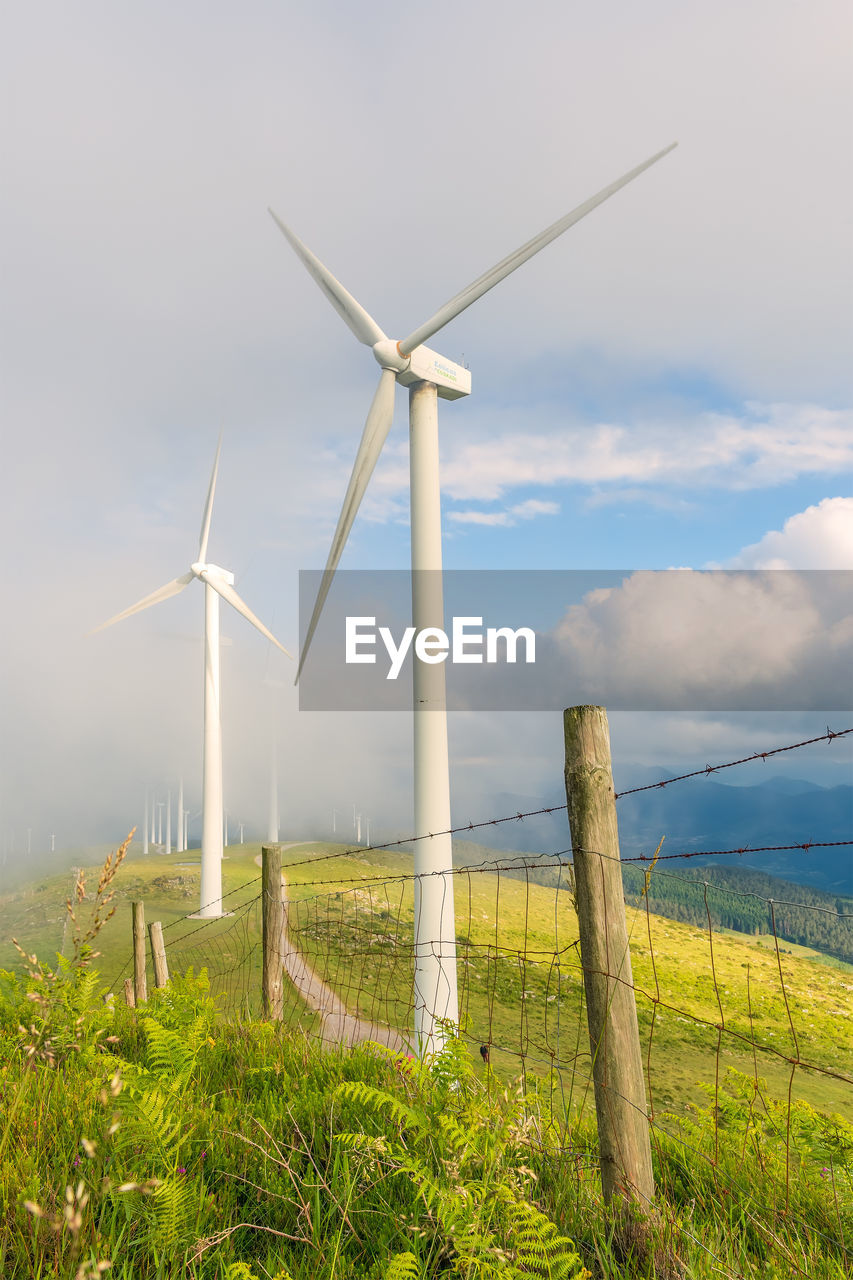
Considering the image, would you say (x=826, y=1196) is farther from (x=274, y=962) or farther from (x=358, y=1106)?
(x=274, y=962)

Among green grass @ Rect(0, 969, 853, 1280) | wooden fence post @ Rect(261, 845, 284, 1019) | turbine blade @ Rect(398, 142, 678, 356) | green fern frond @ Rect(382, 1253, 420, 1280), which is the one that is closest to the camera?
green fern frond @ Rect(382, 1253, 420, 1280)

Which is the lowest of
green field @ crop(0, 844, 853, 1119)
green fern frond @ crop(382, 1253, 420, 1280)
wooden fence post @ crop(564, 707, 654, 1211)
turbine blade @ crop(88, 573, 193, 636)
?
green field @ crop(0, 844, 853, 1119)

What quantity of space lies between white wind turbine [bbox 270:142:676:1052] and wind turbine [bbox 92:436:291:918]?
17.0 m

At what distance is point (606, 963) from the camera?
13.2 ft

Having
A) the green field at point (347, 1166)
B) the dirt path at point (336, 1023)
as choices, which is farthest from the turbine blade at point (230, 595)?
the green field at point (347, 1166)

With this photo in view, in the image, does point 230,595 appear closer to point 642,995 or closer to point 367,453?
point 367,453

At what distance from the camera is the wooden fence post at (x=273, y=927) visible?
787cm

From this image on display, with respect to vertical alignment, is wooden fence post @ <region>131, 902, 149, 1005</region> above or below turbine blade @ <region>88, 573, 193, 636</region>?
below

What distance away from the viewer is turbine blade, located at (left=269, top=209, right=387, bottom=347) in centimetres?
1827

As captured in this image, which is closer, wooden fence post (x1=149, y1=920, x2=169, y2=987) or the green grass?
the green grass

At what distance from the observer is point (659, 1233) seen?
3.54 m

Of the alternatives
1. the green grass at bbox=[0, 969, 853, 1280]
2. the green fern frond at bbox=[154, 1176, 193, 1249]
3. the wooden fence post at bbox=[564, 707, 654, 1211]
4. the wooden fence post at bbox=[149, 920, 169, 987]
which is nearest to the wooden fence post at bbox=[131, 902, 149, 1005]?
the wooden fence post at bbox=[149, 920, 169, 987]

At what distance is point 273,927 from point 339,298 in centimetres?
1653

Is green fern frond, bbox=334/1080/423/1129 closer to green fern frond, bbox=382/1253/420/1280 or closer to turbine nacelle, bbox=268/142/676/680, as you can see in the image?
green fern frond, bbox=382/1253/420/1280
